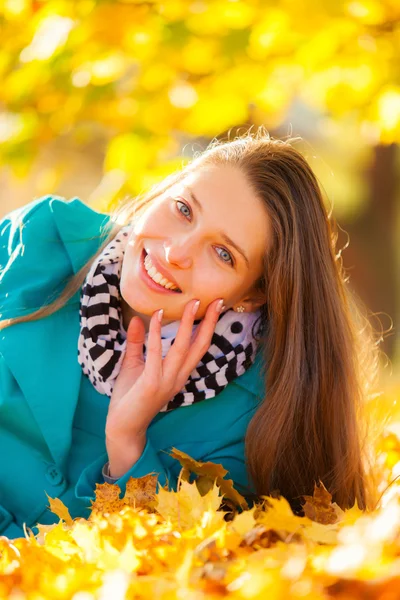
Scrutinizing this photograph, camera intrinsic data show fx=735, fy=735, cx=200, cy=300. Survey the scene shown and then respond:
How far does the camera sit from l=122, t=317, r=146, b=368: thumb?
2.31m

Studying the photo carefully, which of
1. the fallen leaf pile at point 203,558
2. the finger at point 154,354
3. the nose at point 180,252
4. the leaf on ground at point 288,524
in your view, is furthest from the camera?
the finger at point 154,354

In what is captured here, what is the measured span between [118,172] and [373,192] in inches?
91.0

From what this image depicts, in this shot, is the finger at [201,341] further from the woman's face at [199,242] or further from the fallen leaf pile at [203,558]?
the fallen leaf pile at [203,558]

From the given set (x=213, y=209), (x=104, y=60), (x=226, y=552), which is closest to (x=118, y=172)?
(x=104, y=60)

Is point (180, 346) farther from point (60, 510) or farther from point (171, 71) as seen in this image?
point (171, 71)

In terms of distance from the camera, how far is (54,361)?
2.36m

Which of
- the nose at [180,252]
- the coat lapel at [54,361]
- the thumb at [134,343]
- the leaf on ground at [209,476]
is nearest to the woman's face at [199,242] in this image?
the nose at [180,252]

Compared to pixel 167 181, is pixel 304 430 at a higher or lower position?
lower

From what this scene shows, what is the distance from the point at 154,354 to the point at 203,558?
3.74ft

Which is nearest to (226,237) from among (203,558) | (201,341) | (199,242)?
(199,242)

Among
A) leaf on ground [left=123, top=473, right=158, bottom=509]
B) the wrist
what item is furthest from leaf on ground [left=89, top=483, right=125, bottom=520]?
the wrist

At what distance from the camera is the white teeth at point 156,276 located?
83.8 inches

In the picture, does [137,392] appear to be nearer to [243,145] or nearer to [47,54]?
[243,145]

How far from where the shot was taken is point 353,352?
237 cm
